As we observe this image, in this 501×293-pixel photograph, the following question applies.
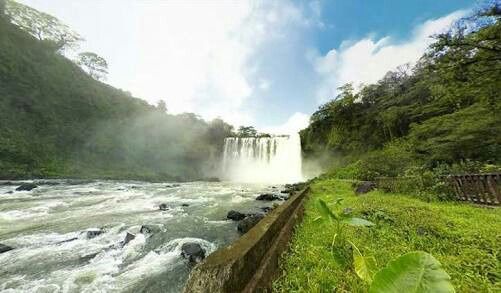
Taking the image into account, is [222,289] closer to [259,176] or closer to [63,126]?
[259,176]

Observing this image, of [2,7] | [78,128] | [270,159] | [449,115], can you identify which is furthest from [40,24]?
[449,115]

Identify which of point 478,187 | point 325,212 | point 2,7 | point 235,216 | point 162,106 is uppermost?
point 2,7

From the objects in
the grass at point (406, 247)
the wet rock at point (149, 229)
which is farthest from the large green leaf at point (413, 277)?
the wet rock at point (149, 229)

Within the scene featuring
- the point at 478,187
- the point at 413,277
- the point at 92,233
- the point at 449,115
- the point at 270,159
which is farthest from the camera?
the point at 270,159

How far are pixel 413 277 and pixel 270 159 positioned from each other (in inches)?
1333

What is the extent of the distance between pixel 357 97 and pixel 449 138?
1800 cm

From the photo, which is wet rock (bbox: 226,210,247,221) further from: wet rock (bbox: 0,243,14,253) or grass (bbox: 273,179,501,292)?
wet rock (bbox: 0,243,14,253)

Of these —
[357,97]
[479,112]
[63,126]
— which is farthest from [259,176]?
[63,126]

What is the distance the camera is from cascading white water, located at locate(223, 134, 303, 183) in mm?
32938

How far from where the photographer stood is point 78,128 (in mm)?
39406

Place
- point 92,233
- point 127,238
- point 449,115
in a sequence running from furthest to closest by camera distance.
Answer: point 449,115, point 92,233, point 127,238

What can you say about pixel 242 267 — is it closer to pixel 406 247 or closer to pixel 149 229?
pixel 406 247

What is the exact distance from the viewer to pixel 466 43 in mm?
9141

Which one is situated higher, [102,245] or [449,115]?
[449,115]
